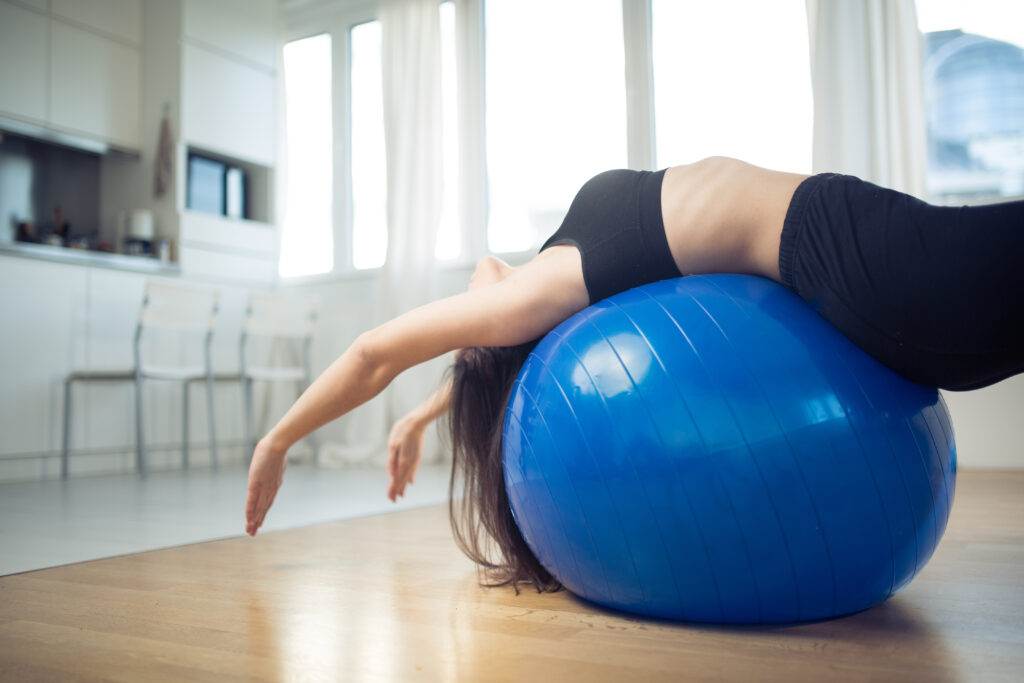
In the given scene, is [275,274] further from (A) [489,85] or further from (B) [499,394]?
(B) [499,394]

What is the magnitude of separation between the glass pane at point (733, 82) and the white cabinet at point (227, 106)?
8.62ft

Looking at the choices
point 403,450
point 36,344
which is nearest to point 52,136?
point 36,344

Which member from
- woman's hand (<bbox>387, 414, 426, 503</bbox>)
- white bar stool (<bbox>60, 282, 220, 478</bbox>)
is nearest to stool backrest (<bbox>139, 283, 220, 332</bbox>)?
white bar stool (<bbox>60, 282, 220, 478</bbox>)

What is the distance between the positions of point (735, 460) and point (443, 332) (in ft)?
1.59

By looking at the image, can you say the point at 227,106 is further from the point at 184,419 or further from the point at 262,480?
the point at 262,480

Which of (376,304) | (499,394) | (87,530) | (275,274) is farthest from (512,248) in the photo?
(499,394)

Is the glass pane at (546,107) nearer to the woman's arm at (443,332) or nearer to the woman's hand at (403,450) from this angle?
the woman's hand at (403,450)

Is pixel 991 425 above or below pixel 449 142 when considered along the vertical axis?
below

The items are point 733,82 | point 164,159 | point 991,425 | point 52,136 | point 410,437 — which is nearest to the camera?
point 410,437

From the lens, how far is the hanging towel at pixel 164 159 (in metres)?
4.66

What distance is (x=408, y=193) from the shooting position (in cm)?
471

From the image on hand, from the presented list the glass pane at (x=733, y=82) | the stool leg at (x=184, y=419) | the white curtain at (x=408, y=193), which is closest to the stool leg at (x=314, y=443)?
the white curtain at (x=408, y=193)

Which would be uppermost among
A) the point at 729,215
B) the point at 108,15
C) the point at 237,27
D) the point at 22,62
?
the point at 237,27

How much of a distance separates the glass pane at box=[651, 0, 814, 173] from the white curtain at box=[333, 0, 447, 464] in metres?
1.35
